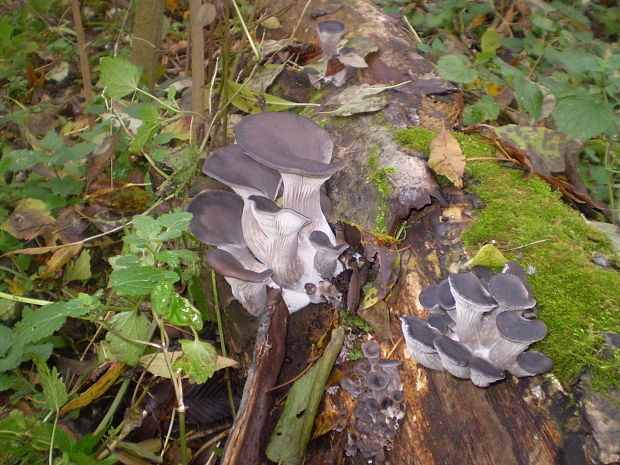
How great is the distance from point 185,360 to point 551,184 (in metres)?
2.71

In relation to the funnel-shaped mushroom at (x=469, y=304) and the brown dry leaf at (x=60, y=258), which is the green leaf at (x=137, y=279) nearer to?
the funnel-shaped mushroom at (x=469, y=304)

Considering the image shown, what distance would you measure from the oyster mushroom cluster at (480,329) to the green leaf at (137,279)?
1193 millimetres

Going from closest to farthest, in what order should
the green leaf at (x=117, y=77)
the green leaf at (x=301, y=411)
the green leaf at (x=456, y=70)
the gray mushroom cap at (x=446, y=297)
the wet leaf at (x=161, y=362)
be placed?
the gray mushroom cap at (x=446, y=297), the green leaf at (x=301, y=411), the wet leaf at (x=161, y=362), the green leaf at (x=117, y=77), the green leaf at (x=456, y=70)

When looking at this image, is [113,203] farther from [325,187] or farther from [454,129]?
[454,129]

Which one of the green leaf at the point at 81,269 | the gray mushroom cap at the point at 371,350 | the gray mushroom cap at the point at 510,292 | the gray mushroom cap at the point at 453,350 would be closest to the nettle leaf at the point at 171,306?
the gray mushroom cap at the point at 371,350

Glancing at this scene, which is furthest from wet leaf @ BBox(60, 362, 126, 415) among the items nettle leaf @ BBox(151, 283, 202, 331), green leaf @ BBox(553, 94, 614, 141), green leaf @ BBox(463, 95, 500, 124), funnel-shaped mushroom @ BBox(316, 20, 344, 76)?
green leaf @ BBox(553, 94, 614, 141)

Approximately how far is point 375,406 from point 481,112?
258cm

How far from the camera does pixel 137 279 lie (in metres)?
2.00

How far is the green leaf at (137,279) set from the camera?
76.6 inches

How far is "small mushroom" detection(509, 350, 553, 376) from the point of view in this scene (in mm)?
1859

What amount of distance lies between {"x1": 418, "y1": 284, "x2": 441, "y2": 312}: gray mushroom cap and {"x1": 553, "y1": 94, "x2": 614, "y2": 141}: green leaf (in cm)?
180

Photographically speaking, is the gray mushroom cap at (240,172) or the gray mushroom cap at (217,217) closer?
the gray mushroom cap at (240,172)

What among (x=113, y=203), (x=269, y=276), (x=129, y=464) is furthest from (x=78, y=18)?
(x=129, y=464)

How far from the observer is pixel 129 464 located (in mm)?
2561
